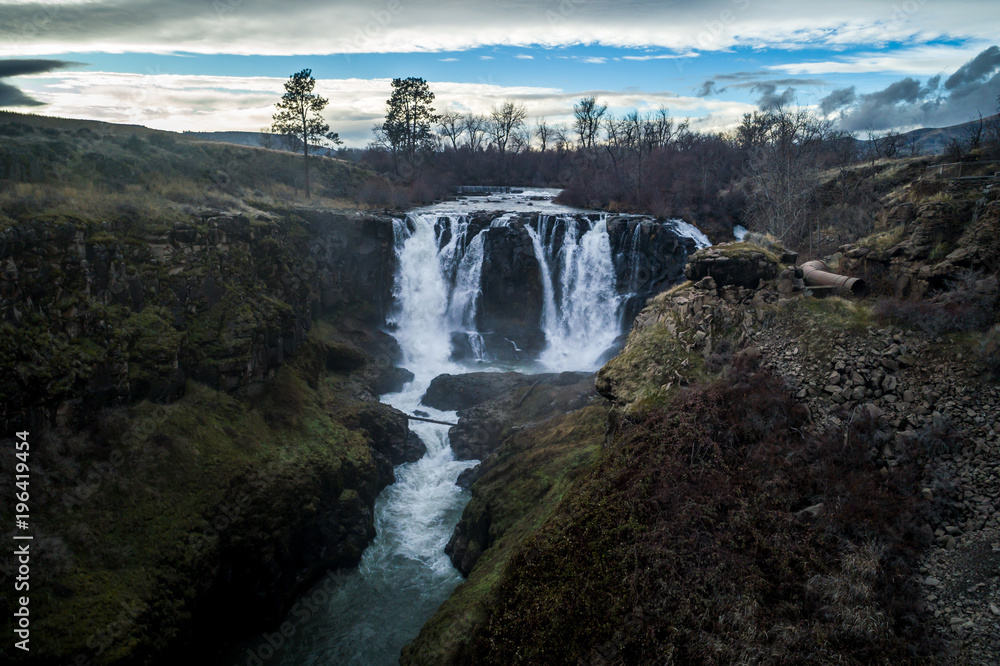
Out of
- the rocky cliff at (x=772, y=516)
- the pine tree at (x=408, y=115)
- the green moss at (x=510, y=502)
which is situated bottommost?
the green moss at (x=510, y=502)

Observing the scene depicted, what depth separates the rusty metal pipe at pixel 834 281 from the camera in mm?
12586

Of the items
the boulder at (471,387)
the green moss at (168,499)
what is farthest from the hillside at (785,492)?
the boulder at (471,387)

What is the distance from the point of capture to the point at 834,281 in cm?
1277

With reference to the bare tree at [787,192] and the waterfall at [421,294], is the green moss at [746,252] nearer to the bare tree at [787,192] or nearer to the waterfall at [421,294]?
the bare tree at [787,192]

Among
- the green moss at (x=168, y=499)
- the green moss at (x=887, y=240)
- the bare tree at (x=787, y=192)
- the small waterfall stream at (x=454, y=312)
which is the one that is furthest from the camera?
the bare tree at (x=787, y=192)

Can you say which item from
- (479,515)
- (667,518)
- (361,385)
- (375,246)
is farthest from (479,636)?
(375,246)

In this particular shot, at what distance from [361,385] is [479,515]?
442 inches

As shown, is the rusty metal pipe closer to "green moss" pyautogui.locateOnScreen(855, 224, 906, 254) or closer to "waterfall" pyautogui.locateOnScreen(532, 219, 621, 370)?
"green moss" pyautogui.locateOnScreen(855, 224, 906, 254)

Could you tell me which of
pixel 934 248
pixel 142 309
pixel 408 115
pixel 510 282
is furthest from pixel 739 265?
pixel 408 115

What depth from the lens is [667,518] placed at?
9477 mm

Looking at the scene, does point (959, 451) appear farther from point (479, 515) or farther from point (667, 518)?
point (479, 515)

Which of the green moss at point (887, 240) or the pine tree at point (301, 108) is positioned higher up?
the pine tree at point (301, 108)

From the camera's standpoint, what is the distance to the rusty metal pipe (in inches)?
496

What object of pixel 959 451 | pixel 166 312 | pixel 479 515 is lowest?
pixel 479 515
